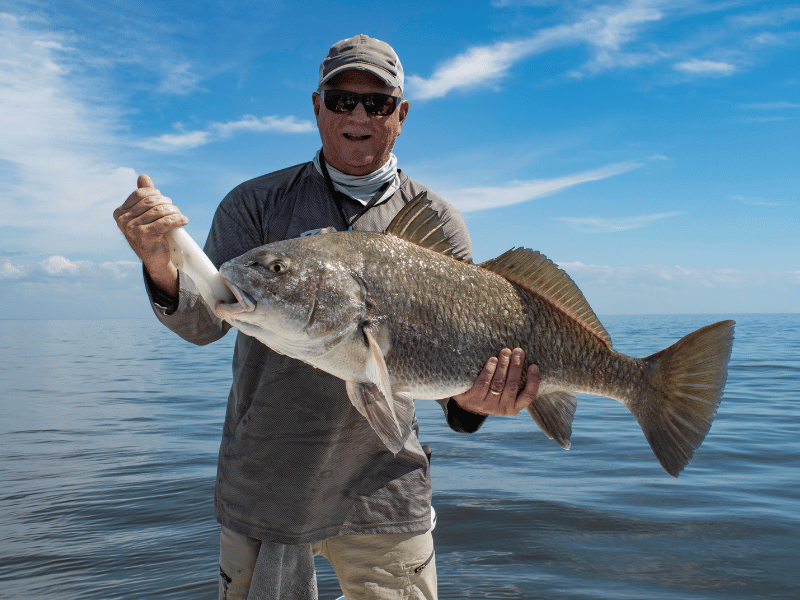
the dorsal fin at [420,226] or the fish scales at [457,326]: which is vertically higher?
the dorsal fin at [420,226]

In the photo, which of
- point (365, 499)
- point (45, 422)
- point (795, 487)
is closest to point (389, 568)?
point (365, 499)

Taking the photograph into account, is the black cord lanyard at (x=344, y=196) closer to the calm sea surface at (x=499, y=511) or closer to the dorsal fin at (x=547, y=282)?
the dorsal fin at (x=547, y=282)

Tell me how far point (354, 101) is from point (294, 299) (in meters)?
1.26

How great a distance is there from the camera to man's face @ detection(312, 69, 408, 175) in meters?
2.96

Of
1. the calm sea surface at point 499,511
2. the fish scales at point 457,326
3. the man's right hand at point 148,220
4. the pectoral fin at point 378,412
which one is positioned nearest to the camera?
the man's right hand at point 148,220

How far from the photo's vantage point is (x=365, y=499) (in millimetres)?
2859

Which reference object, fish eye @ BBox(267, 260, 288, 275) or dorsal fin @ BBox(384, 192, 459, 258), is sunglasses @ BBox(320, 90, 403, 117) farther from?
fish eye @ BBox(267, 260, 288, 275)

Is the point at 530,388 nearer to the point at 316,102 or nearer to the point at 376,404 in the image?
the point at 376,404

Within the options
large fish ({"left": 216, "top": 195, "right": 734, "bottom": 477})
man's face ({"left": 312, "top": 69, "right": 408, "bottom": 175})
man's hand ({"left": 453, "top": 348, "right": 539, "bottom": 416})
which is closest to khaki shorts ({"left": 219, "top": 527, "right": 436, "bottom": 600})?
large fish ({"left": 216, "top": 195, "right": 734, "bottom": 477})

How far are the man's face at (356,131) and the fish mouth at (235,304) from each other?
108 centimetres

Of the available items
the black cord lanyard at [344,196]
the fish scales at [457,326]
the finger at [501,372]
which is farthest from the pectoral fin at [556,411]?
the black cord lanyard at [344,196]

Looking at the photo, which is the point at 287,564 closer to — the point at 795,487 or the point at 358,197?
the point at 358,197

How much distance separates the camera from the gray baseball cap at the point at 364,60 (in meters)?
2.93

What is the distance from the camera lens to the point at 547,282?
2.64 m
